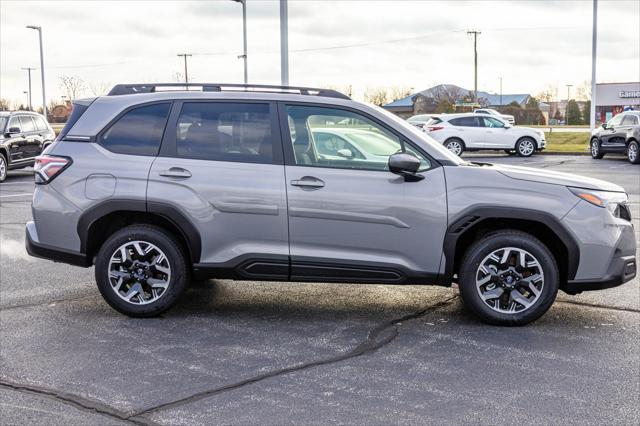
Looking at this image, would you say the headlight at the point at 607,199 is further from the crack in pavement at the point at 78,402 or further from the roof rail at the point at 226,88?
the crack in pavement at the point at 78,402

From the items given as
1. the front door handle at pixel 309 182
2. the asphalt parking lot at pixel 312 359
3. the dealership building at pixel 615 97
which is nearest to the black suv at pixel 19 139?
the asphalt parking lot at pixel 312 359

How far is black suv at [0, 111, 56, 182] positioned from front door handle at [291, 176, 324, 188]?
15330 mm

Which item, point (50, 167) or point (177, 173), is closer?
point (177, 173)

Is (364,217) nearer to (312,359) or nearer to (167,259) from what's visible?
(312,359)

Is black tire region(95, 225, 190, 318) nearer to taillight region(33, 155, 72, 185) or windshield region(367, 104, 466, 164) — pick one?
taillight region(33, 155, 72, 185)

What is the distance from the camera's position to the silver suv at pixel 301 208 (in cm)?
584

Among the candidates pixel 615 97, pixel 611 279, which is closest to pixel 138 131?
pixel 611 279

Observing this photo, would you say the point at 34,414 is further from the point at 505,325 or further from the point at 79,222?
the point at 505,325

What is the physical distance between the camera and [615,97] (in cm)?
8244

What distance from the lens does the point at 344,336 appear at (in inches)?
223

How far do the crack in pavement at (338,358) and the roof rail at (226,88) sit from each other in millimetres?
1805

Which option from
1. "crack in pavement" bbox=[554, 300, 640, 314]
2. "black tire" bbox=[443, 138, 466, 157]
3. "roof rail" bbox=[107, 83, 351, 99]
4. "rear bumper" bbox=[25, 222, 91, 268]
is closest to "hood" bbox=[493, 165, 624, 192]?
"crack in pavement" bbox=[554, 300, 640, 314]

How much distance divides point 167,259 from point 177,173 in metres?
0.66

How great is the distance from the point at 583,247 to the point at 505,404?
76.6 inches
